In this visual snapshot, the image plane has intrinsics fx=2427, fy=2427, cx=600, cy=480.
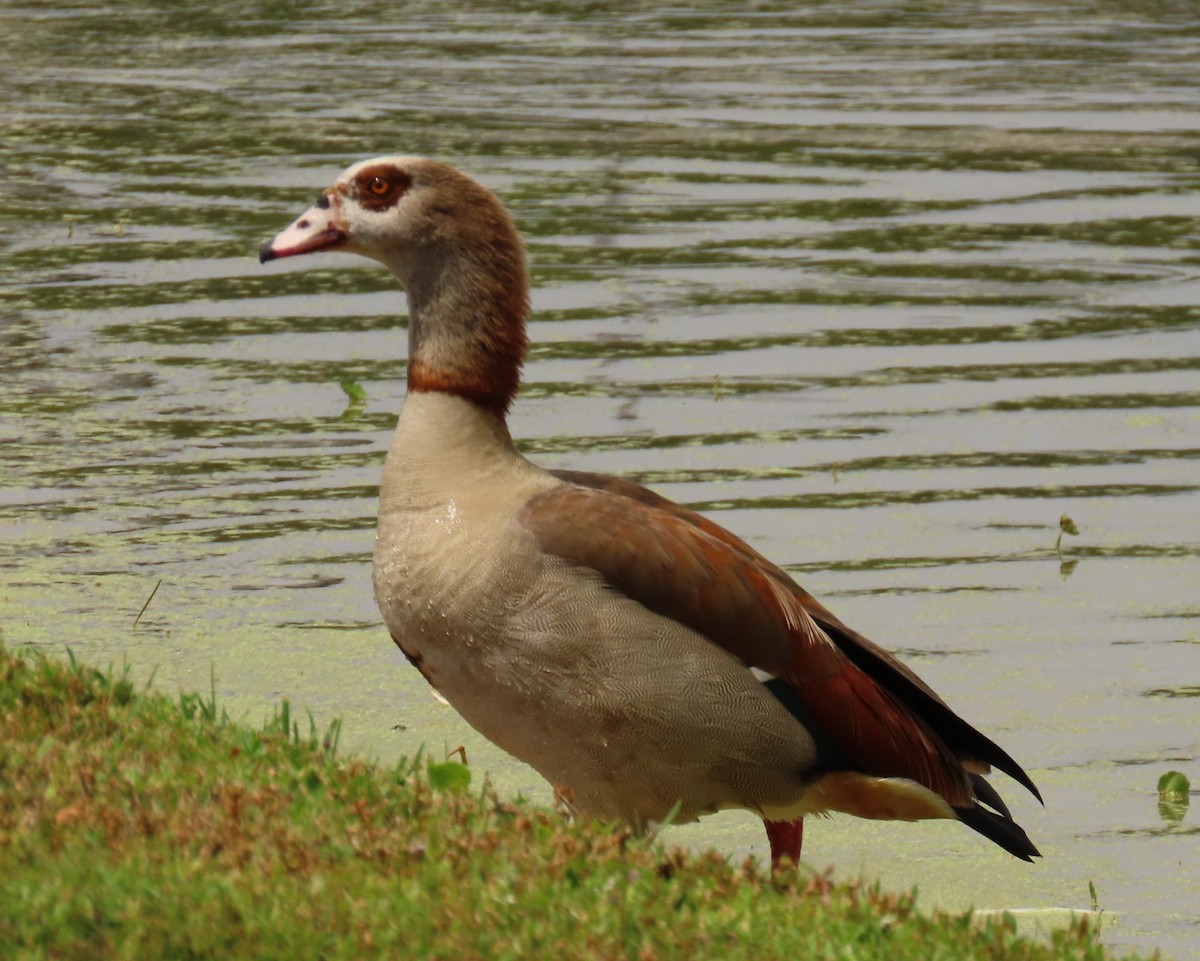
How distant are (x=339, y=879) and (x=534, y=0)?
20.5 metres

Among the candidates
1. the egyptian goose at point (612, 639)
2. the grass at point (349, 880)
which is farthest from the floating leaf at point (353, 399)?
the grass at point (349, 880)

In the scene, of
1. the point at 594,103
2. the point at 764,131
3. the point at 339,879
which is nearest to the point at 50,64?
the point at 594,103

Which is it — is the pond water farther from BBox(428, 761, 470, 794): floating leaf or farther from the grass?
the grass

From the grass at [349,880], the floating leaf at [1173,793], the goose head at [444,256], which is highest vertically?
the goose head at [444,256]

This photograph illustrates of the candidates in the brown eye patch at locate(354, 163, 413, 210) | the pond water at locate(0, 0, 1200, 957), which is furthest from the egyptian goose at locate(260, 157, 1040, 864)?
the pond water at locate(0, 0, 1200, 957)

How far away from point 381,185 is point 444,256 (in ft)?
0.77

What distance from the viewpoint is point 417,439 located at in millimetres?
5520

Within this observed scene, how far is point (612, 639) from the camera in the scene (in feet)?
17.1

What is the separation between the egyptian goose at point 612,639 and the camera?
5180mm

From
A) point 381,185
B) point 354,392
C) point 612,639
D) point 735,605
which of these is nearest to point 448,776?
point 612,639

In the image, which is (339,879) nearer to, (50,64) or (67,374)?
(67,374)

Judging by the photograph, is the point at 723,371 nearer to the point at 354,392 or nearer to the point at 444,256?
the point at 354,392

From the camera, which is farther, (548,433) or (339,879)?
(548,433)

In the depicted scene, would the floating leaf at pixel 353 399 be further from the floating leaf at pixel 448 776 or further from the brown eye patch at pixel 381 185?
the floating leaf at pixel 448 776
